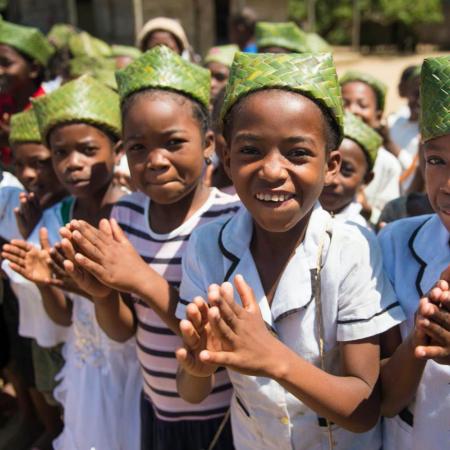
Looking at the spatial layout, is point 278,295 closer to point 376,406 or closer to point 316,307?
point 316,307

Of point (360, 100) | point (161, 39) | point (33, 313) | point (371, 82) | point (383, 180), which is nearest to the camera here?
point (33, 313)

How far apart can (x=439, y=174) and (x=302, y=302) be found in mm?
498

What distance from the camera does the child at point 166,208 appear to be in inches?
76.1

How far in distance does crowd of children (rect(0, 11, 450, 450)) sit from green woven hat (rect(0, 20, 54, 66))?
4.60 feet

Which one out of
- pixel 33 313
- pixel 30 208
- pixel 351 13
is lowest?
pixel 351 13

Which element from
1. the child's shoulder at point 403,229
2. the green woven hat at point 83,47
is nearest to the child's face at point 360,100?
the child's shoulder at point 403,229

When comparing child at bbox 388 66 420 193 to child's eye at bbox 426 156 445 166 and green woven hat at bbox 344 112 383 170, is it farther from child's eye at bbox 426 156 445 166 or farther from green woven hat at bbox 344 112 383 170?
child's eye at bbox 426 156 445 166

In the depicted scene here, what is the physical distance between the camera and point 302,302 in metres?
1.53

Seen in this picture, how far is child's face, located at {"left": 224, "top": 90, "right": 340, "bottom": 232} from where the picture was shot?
57.9 inches

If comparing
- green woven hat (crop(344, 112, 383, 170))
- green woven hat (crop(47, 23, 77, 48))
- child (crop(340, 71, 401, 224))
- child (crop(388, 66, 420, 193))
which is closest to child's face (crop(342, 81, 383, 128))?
child (crop(340, 71, 401, 224))

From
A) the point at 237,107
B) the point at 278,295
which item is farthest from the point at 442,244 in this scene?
the point at 237,107

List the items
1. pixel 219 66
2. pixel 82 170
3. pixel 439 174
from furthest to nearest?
pixel 219 66
pixel 82 170
pixel 439 174

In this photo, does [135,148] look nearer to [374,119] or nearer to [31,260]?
[31,260]

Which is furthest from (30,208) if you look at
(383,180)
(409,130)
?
(409,130)
